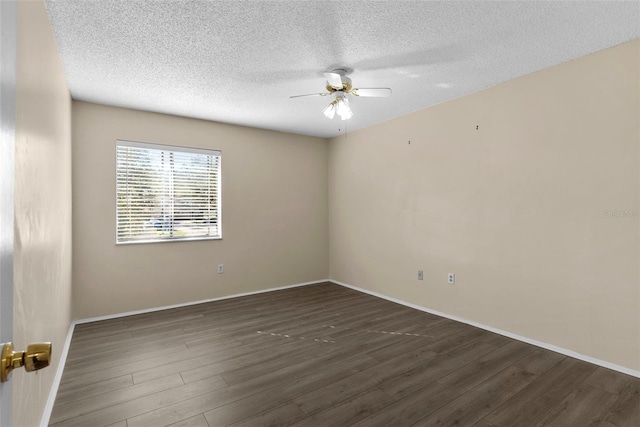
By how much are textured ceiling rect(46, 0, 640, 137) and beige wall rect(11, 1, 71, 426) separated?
434 millimetres

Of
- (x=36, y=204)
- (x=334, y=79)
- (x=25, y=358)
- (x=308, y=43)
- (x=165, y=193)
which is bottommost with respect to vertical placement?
(x=25, y=358)

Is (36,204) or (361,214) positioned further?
(361,214)

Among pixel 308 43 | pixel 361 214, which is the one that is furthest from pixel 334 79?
pixel 361 214

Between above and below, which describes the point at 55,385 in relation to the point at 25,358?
below

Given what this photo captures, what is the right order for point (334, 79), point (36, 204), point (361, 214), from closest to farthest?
1. point (36, 204)
2. point (334, 79)
3. point (361, 214)

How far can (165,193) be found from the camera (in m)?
4.06

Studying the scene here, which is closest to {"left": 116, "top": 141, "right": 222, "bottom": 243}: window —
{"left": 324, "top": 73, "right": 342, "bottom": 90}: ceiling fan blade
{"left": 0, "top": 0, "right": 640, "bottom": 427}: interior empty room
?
{"left": 0, "top": 0, "right": 640, "bottom": 427}: interior empty room

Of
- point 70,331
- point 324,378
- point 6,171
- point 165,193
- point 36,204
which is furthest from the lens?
point 165,193

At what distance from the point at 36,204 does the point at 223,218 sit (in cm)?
280

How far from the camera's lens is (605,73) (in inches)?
98.0

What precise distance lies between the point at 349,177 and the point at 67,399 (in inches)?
162

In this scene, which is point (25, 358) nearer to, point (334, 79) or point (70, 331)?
point (334, 79)

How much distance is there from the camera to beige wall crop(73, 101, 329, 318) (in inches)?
140

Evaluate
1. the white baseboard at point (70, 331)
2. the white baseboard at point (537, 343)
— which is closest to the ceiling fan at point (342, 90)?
the white baseboard at point (537, 343)
